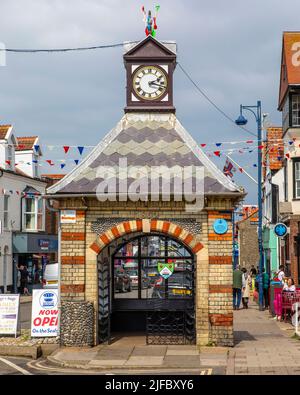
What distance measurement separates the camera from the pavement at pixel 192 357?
13.8 metres

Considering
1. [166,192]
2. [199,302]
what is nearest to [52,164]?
[166,192]

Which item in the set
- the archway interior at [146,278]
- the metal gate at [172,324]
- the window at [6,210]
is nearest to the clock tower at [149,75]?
the archway interior at [146,278]

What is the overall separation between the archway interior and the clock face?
3.86m

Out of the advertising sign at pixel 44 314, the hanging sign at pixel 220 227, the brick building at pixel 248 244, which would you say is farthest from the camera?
the brick building at pixel 248 244

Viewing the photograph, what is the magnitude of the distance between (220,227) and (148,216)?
1797 millimetres

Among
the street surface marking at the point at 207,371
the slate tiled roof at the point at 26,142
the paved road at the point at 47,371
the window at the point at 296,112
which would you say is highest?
the slate tiled roof at the point at 26,142

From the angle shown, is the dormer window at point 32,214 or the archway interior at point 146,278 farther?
the dormer window at point 32,214

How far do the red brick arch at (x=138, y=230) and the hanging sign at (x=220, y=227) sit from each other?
2.16 feet

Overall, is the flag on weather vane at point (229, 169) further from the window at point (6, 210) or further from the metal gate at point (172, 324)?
the window at point (6, 210)

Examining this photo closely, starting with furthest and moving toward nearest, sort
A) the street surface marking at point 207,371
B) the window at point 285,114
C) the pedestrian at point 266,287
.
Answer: the window at point 285,114
the pedestrian at point 266,287
the street surface marking at point 207,371

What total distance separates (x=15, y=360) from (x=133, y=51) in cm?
858

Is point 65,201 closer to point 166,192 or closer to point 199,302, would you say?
point 166,192

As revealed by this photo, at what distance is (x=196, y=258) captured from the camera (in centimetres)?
1666

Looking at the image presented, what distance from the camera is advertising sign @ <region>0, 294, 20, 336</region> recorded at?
18.0 metres
